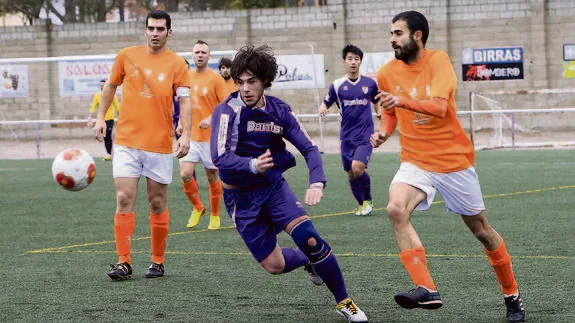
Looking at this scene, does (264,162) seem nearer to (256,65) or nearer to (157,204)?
(256,65)

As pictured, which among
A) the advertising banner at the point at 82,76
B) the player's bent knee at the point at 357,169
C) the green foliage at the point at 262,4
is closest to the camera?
the player's bent knee at the point at 357,169

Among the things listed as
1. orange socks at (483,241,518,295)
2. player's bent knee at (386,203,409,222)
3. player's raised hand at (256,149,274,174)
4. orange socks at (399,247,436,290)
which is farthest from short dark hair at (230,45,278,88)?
orange socks at (483,241,518,295)

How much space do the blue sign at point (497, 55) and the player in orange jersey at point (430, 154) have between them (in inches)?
1129

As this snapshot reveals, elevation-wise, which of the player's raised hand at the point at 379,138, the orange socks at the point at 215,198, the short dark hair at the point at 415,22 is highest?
the short dark hair at the point at 415,22

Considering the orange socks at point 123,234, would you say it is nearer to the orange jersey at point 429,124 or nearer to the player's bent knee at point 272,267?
the player's bent knee at point 272,267

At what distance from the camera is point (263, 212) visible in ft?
22.2

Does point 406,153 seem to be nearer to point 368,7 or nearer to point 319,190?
point 319,190

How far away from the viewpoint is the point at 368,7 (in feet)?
119

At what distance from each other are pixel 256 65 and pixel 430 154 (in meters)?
1.21

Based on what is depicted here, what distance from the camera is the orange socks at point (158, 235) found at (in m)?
8.80

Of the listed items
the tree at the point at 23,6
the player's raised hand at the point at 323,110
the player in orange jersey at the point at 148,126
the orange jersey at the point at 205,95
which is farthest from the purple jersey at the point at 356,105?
the tree at the point at 23,6

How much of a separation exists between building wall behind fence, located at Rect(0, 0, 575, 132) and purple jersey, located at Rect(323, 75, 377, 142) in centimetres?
2129

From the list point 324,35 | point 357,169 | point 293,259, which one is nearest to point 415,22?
point 293,259

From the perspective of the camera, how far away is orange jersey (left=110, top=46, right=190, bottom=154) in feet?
28.8
